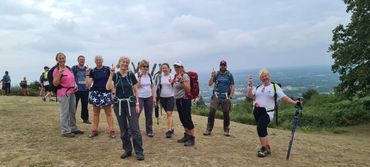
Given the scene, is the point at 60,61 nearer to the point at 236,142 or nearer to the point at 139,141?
the point at 139,141

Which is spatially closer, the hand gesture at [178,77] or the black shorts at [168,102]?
the hand gesture at [178,77]

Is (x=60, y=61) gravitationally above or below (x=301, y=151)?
above

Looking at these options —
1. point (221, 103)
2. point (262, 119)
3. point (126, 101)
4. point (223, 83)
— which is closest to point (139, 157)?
point (126, 101)

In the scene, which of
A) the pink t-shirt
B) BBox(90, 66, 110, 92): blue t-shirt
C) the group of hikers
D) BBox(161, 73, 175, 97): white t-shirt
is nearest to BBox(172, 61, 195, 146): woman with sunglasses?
the group of hikers

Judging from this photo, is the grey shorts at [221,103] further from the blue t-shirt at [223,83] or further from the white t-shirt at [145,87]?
the white t-shirt at [145,87]

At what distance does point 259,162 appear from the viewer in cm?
859

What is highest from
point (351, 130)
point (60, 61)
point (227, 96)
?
point (60, 61)

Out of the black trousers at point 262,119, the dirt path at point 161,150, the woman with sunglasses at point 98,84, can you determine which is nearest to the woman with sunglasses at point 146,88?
the woman with sunglasses at point 98,84

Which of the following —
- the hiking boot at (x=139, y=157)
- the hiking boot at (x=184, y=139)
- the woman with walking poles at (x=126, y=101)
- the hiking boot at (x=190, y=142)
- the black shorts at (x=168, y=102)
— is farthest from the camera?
the black shorts at (x=168, y=102)

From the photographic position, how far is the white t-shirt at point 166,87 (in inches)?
391

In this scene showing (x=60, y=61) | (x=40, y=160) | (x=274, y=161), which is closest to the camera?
(x=40, y=160)

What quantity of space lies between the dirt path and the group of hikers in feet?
1.09

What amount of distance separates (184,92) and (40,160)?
3498mm

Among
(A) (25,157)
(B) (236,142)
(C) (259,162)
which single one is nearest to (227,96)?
(B) (236,142)
